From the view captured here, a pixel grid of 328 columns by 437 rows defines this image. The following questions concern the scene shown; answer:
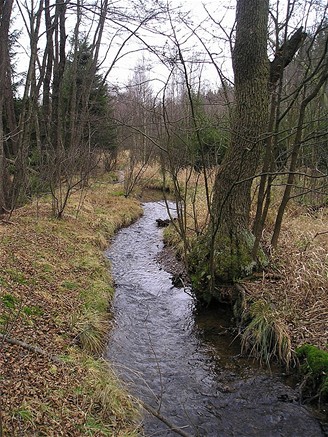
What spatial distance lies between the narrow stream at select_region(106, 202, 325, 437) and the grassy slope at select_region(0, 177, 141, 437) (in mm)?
308

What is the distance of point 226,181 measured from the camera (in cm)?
550

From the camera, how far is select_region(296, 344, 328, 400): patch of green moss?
3727 mm

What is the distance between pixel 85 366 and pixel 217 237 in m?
2.75

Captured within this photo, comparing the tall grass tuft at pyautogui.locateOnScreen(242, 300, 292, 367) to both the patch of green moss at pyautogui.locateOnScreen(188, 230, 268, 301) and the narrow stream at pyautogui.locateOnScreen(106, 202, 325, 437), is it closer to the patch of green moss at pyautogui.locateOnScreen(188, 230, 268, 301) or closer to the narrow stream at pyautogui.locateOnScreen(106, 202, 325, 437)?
the narrow stream at pyautogui.locateOnScreen(106, 202, 325, 437)

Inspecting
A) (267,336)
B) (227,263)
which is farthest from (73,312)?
(267,336)

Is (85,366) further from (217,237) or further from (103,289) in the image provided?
(217,237)

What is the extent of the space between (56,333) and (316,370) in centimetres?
274

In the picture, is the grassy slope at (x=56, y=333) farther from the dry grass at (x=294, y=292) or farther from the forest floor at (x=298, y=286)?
the forest floor at (x=298, y=286)

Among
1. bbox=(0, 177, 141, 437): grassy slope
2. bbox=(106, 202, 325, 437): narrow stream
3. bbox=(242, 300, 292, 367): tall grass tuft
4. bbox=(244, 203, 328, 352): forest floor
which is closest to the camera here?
bbox=(0, 177, 141, 437): grassy slope

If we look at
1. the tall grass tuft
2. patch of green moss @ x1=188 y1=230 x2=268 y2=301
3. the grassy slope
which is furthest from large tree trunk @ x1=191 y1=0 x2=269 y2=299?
the grassy slope

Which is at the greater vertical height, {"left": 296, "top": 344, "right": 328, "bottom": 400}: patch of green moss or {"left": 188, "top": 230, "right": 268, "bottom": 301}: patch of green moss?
{"left": 188, "top": 230, "right": 268, "bottom": 301}: patch of green moss

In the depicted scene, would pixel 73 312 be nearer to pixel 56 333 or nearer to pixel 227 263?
pixel 56 333

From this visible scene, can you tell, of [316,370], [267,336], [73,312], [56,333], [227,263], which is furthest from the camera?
[227,263]

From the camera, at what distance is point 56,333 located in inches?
164
